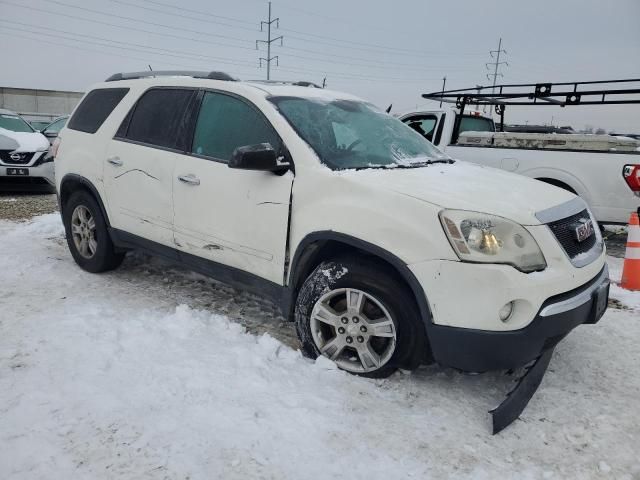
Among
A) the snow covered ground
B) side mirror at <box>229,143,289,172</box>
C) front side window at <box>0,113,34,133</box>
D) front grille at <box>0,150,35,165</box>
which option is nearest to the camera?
the snow covered ground

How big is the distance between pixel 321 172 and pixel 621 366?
234 centimetres

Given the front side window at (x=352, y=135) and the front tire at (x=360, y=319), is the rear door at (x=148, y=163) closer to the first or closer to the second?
the front side window at (x=352, y=135)

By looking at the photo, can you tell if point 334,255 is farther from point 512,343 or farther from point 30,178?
point 30,178

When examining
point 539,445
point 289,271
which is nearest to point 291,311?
point 289,271

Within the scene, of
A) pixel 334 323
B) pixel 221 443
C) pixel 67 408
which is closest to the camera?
pixel 221 443

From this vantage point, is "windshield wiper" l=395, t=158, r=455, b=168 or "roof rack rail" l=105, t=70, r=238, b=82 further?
"roof rack rail" l=105, t=70, r=238, b=82

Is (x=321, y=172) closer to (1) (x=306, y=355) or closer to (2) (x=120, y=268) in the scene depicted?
(1) (x=306, y=355)

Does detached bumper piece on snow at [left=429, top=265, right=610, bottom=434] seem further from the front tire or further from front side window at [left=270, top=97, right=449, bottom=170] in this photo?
front side window at [left=270, top=97, right=449, bottom=170]

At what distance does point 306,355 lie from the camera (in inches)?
126

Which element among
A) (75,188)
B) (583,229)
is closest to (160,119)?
(75,188)

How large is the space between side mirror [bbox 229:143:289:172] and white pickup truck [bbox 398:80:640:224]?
15.1 feet

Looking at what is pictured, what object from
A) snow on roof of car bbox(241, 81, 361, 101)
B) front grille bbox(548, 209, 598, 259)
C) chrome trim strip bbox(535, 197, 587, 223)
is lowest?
front grille bbox(548, 209, 598, 259)

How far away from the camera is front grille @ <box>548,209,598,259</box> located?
8.94 feet

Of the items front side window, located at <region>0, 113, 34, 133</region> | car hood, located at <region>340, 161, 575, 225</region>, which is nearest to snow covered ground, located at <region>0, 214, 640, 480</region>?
car hood, located at <region>340, 161, 575, 225</region>
